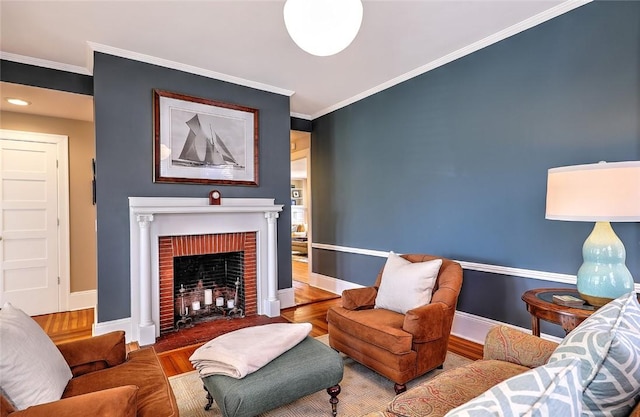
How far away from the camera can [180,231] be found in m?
3.38

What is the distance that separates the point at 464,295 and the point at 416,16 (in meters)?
2.56

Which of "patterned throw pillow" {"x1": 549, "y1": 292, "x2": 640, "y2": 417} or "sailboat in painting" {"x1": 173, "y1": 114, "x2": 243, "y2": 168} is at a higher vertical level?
"sailboat in painting" {"x1": 173, "y1": 114, "x2": 243, "y2": 168}

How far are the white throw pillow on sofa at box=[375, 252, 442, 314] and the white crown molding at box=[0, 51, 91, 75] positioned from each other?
3.75 metres

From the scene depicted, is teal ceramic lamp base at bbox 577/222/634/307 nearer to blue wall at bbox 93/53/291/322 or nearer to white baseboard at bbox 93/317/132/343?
blue wall at bbox 93/53/291/322

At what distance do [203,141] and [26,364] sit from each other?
2.69 metres

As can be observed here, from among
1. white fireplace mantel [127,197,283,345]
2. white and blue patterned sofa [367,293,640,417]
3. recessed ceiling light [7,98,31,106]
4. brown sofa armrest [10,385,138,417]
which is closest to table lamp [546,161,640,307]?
white and blue patterned sofa [367,293,640,417]

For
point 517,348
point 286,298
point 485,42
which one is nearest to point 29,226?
point 286,298

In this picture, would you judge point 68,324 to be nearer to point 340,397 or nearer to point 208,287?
point 208,287

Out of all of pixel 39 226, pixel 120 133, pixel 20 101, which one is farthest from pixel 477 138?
pixel 39 226

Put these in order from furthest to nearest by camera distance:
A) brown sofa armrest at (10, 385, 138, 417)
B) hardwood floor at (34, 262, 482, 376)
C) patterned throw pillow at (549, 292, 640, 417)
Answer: hardwood floor at (34, 262, 482, 376), brown sofa armrest at (10, 385, 138, 417), patterned throw pillow at (549, 292, 640, 417)

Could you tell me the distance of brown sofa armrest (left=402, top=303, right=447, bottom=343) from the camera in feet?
6.92

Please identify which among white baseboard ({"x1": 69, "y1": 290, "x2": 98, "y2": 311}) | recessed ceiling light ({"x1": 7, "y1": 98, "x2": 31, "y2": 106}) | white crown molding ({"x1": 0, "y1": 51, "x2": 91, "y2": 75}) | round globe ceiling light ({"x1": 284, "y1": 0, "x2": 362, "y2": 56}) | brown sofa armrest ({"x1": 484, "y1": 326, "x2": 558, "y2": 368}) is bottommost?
white baseboard ({"x1": 69, "y1": 290, "x2": 98, "y2": 311})

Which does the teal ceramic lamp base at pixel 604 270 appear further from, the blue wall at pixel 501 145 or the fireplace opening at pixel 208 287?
the fireplace opening at pixel 208 287

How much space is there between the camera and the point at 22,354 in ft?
4.11
